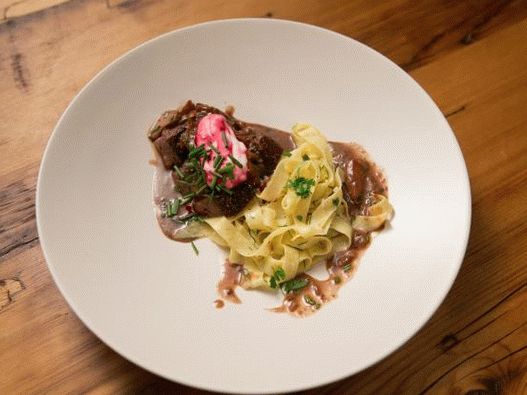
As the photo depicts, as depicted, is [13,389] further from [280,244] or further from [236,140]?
[236,140]

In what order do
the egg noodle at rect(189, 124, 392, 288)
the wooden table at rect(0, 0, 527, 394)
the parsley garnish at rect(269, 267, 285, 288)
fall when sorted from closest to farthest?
1. the wooden table at rect(0, 0, 527, 394)
2. the parsley garnish at rect(269, 267, 285, 288)
3. the egg noodle at rect(189, 124, 392, 288)

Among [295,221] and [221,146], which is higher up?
[221,146]

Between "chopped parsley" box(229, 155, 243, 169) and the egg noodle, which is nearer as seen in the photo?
the egg noodle

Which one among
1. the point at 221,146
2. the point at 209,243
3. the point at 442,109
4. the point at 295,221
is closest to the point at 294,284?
the point at 295,221

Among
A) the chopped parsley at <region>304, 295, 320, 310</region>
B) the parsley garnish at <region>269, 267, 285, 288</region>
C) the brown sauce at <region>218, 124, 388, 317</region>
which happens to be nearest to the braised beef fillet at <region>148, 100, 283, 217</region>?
the brown sauce at <region>218, 124, 388, 317</region>

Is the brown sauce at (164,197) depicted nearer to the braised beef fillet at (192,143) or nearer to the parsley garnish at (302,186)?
the braised beef fillet at (192,143)

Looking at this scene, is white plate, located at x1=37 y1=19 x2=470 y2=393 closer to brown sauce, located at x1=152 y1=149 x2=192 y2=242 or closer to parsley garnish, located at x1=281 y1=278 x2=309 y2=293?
brown sauce, located at x1=152 y1=149 x2=192 y2=242

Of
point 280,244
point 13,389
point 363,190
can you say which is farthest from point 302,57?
point 13,389

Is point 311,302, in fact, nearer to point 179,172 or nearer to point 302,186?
point 302,186
